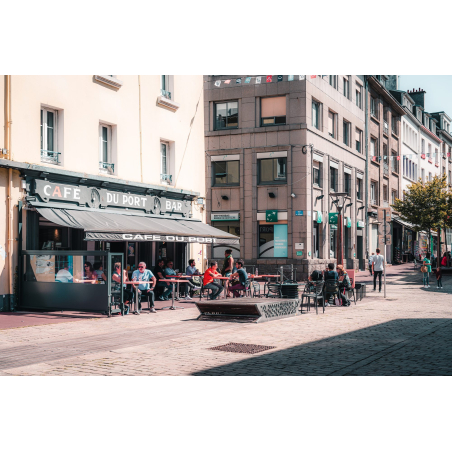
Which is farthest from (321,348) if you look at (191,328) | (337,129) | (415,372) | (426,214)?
(426,214)

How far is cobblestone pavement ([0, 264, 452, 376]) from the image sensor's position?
311 inches

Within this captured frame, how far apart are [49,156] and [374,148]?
106 ft

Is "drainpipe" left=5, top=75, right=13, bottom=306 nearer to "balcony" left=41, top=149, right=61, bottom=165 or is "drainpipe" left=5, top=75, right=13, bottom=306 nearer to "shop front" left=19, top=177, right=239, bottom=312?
"shop front" left=19, top=177, right=239, bottom=312

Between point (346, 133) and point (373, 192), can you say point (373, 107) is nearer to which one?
point (373, 192)

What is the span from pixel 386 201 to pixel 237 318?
3612cm

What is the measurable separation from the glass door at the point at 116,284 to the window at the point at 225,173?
17749 millimetres

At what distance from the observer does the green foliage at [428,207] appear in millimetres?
39406

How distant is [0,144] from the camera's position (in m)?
14.8

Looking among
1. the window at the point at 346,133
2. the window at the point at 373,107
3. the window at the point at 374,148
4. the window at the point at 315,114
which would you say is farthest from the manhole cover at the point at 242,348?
the window at the point at 373,107

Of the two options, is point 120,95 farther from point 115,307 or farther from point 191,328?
point 191,328

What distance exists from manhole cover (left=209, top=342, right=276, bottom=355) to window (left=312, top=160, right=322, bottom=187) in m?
23.0

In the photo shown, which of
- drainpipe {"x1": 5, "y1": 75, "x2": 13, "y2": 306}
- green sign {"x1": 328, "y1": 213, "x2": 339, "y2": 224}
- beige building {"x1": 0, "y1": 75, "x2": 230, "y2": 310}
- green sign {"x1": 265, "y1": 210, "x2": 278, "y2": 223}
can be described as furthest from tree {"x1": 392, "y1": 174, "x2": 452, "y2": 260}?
drainpipe {"x1": 5, "y1": 75, "x2": 13, "y2": 306}

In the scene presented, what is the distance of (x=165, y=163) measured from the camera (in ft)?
70.9

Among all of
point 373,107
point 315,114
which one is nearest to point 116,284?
point 315,114
